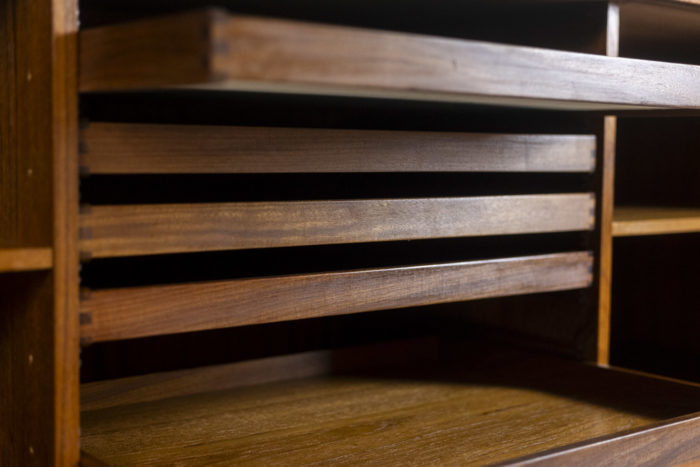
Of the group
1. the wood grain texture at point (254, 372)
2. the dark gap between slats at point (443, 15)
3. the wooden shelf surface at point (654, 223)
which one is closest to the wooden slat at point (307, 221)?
the wooden shelf surface at point (654, 223)

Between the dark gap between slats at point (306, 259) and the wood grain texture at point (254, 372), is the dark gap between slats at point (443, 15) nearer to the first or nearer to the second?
the dark gap between slats at point (306, 259)

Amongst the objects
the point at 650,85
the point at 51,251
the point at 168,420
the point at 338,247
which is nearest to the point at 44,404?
the point at 51,251

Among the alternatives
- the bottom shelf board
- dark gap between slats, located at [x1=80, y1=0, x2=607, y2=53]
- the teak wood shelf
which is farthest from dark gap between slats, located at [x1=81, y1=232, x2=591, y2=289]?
dark gap between slats, located at [x1=80, y1=0, x2=607, y2=53]

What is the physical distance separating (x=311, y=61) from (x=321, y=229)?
36cm

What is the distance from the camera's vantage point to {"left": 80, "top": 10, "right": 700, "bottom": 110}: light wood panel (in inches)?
30.4

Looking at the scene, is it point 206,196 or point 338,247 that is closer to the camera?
point 206,196

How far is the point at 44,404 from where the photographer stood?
100 centimetres

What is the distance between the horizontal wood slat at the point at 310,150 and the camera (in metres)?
0.99

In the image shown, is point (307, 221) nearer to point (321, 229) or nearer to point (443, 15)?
point (321, 229)

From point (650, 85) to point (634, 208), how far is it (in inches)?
28.0

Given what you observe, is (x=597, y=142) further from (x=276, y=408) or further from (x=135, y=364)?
(x=135, y=364)

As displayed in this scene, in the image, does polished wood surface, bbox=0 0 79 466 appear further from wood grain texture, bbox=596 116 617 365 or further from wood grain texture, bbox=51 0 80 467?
wood grain texture, bbox=596 116 617 365

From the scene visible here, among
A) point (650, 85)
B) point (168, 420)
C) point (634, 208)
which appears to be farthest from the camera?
point (634, 208)

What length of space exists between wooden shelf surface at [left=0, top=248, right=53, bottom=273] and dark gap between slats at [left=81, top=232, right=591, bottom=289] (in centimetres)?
21
